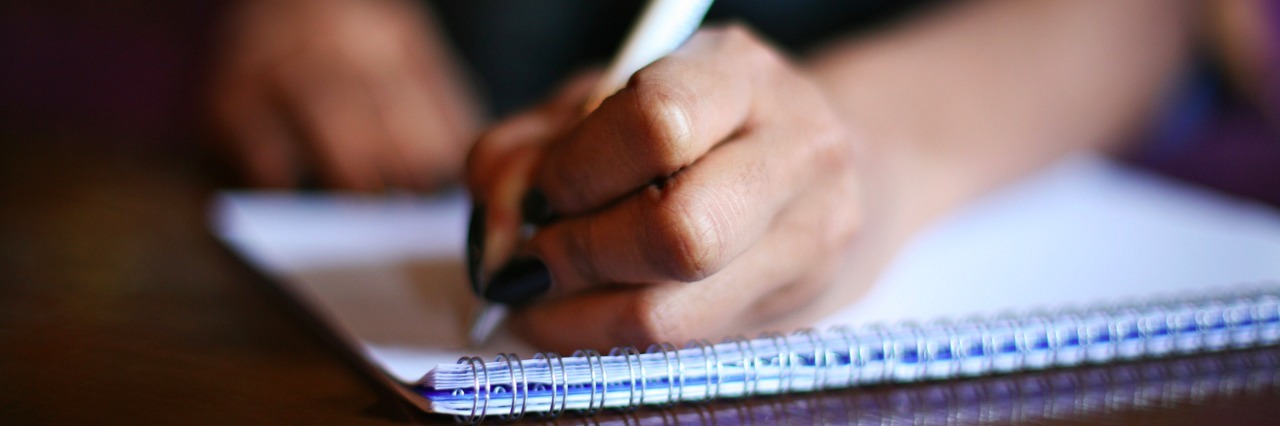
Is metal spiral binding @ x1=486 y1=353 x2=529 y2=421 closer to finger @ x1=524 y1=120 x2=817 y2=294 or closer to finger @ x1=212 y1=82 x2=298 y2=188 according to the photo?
finger @ x1=524 y1=120 x2=817 y2=294

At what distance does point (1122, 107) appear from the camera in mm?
642

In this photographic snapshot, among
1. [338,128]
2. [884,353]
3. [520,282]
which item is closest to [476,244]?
[520,282]

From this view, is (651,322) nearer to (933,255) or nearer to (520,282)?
(520,282)

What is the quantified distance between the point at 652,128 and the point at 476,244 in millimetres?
79

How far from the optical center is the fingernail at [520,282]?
27 cm

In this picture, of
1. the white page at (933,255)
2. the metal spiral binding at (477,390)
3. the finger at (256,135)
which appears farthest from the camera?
the finger at (256,135)

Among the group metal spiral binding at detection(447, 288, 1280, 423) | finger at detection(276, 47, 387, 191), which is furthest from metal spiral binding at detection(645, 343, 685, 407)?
finger at detection(276, 47, 387, 191)

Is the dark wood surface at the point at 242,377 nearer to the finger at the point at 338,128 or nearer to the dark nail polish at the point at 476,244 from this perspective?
the dark nail polish at the point at 476,244

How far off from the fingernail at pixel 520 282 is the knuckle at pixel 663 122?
0.06m

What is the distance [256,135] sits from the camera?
2.08 feet

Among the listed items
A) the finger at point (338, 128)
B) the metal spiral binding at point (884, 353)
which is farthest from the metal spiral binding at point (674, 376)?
the finger at point (338, 128)

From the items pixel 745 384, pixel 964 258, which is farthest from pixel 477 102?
pixel 745 384

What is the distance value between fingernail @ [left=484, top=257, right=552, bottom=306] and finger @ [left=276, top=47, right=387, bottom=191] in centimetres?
38

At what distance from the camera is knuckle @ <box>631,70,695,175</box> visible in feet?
0.76
